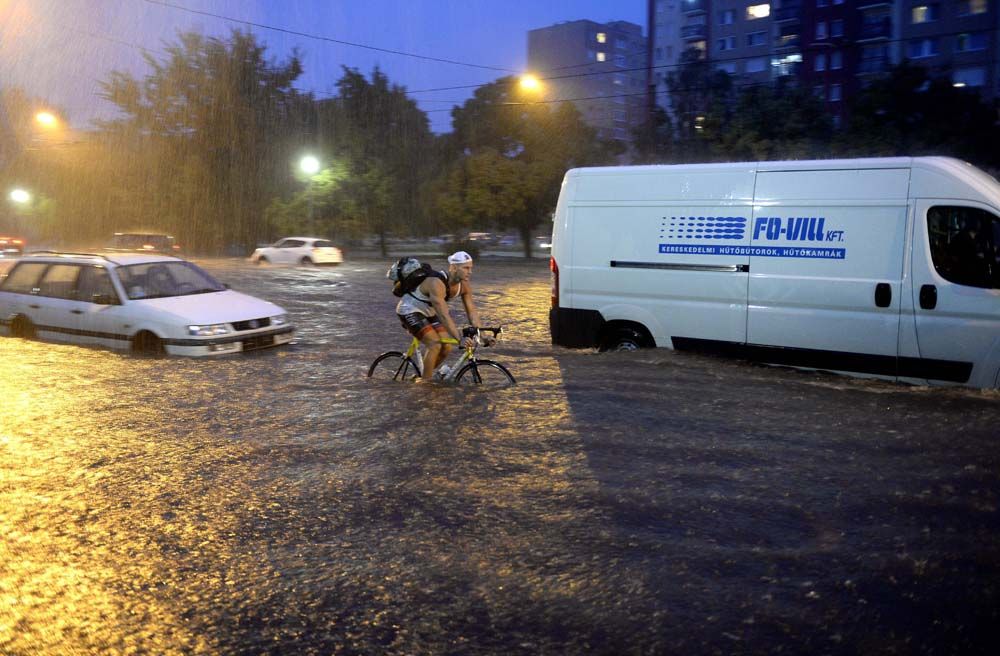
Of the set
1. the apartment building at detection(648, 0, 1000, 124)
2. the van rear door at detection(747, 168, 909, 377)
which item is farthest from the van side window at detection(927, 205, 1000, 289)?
the apartment building at detection(648, 0, 1000, 124)

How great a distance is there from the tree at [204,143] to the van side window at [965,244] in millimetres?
50506

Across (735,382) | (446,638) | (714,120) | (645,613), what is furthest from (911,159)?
(714,120)

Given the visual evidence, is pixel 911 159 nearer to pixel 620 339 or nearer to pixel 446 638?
pixel 620 339

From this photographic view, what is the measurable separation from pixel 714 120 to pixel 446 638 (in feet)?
120

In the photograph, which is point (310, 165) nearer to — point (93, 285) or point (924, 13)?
point (93, 285)

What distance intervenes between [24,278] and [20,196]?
197 feet

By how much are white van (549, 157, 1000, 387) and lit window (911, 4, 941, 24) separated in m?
53.9

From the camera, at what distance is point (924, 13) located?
54.9m

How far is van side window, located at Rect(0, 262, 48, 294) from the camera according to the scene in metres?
12.1

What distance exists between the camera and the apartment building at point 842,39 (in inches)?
2032

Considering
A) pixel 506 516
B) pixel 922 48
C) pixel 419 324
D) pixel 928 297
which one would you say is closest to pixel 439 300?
pixel 419 324

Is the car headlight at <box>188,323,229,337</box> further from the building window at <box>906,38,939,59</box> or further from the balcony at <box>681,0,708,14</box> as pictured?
the balcony at <box>681,0,708,14</box>

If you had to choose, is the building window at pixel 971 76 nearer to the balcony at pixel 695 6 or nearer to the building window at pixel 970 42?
the building window at pixel 970 42

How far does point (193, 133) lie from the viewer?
55.6m
